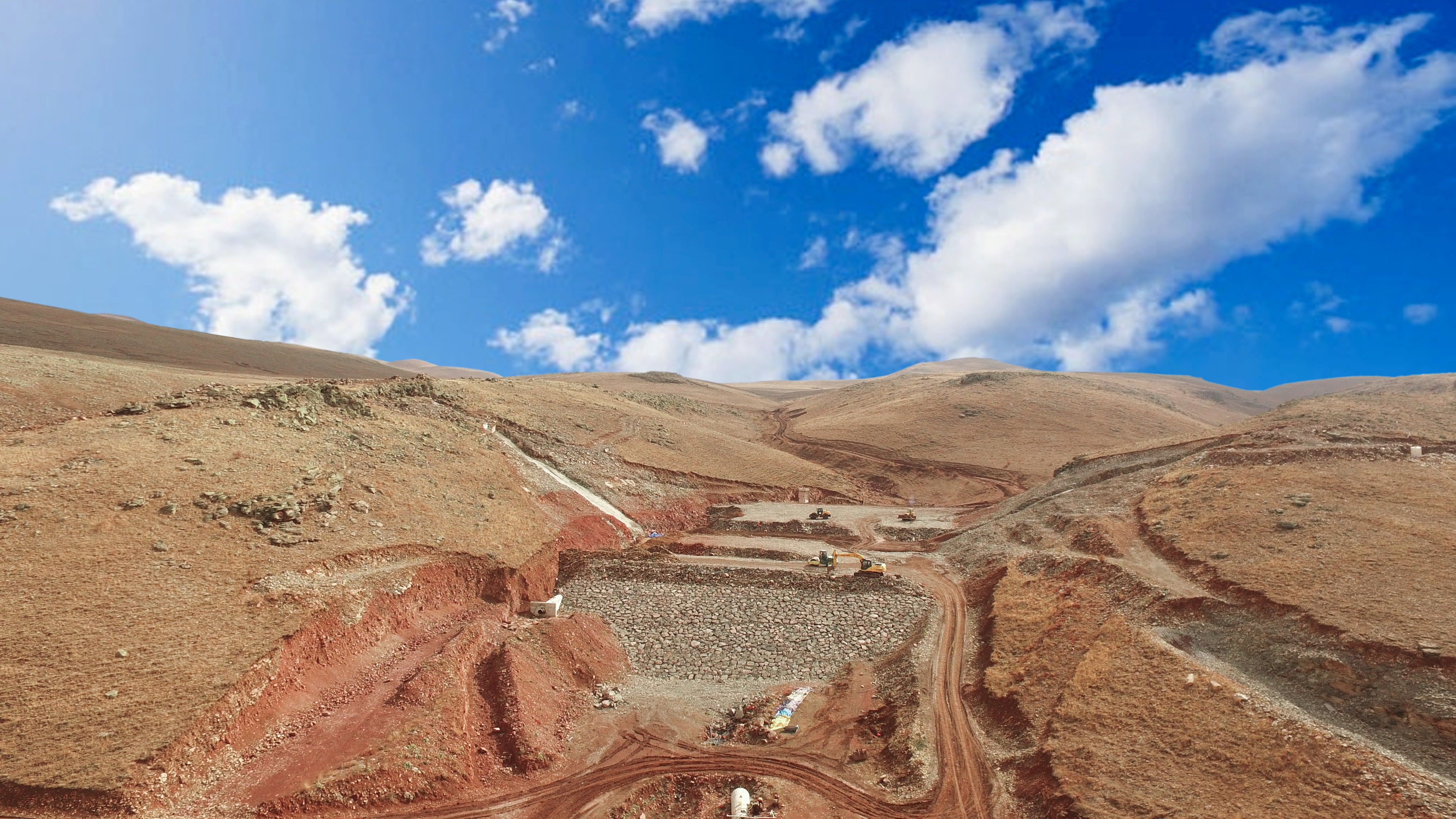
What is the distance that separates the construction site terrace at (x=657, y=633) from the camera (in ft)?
48.8

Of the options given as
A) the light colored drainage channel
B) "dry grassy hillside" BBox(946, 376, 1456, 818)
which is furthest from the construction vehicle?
the light colored drainage channel

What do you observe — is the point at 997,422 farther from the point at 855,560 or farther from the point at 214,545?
the point at 214,545

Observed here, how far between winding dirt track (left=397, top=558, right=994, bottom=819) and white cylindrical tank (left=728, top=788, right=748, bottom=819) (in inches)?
50.0

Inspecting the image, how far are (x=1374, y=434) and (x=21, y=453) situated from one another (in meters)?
61.5

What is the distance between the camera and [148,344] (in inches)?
2800

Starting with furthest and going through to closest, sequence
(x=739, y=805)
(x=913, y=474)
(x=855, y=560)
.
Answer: (x=913, y=474) → (x=855, y=560) → (x=739, y=805)

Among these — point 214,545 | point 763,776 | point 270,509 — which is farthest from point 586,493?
point 763,776

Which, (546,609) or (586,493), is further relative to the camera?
(586,493)

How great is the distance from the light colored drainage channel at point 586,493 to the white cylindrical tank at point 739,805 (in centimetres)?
2599

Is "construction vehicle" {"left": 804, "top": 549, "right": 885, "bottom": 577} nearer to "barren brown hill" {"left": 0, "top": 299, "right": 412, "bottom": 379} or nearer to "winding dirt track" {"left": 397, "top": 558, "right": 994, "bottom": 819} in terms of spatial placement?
"winding dirt track" {"left": 397, "top": 558, "right": 994, "bottom": 819}

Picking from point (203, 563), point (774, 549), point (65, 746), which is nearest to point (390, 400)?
point (203, 563)

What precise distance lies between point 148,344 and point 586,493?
5995 cm

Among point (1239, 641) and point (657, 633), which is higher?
point (1239, 641)

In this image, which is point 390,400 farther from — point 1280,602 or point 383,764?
point 1280,602
